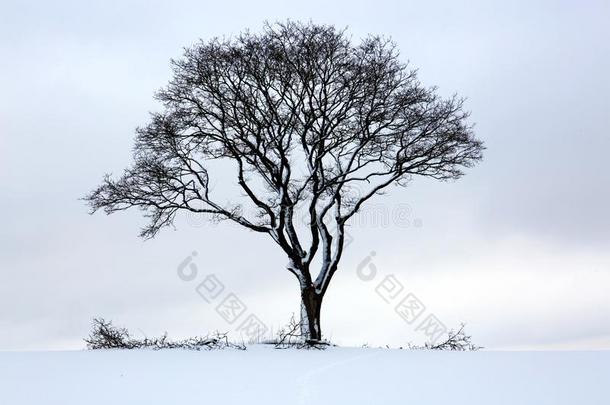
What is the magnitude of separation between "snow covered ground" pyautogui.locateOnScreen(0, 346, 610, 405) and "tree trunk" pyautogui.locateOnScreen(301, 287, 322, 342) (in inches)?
221

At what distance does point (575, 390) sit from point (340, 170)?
1339 cm

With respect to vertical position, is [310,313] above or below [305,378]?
above

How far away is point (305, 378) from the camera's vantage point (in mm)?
11430

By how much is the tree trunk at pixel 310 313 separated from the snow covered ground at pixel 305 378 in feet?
18.4

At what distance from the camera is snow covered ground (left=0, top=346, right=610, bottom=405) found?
32.0 feet

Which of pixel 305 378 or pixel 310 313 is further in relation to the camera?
pixel 310 313

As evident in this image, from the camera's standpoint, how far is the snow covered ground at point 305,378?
9758mm

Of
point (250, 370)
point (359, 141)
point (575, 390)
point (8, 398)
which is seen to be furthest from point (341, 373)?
point (359, 141)

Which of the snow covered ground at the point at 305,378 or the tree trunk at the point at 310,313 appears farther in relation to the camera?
the tree trunk at the point at 310,313

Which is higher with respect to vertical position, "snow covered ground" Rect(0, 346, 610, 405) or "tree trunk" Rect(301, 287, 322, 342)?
"tree trunk" Rect(301, 287, 322, 342)

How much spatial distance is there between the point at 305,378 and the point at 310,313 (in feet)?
33.2

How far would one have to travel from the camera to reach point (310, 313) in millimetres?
21531

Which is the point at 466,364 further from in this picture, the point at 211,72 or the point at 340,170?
the point at 211,72

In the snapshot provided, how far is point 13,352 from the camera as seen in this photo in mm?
16078
